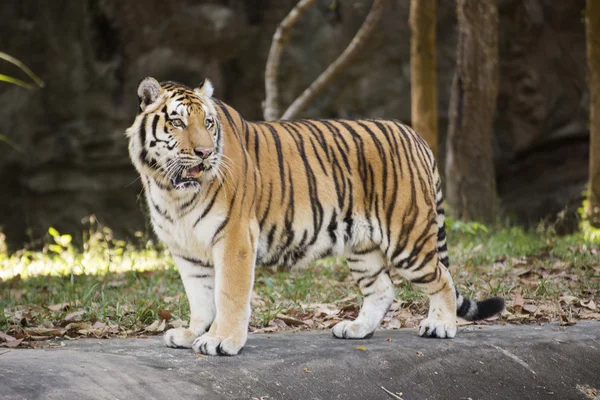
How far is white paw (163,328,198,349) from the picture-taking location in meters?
4.22

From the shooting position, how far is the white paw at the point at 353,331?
463cm

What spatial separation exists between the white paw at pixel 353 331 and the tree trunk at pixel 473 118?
17.1 feet

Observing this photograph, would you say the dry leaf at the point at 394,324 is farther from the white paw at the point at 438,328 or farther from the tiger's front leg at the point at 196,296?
the tiger's front leg at the point at 196,296

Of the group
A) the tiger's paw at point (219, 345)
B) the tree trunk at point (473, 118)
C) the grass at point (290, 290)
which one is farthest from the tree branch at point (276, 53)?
the tiger's paw at point (219, 345)

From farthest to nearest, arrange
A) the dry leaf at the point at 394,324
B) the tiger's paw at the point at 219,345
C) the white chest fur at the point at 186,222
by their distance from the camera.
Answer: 1. the dry leaf at the point at 394,324
2. the white chest fur at the point at 186,222
3. the tiger's paw at the point at 219,345

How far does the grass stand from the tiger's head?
1227 mm

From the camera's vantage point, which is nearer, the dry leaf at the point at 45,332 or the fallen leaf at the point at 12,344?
the fallen leaf at the point at 12,344

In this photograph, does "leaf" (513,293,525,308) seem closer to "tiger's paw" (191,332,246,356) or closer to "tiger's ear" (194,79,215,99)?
"tiger's paw" (191,332,246,356)

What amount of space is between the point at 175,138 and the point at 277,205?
75 cm

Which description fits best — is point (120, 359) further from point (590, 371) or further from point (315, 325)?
point (590, 371)

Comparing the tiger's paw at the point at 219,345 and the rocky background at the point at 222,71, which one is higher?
the rocky background at the point at 222,71

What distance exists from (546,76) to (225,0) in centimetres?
533

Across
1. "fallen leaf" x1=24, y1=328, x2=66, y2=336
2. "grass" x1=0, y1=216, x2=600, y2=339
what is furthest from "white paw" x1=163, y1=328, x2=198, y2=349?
"fallen leaf" x1=24, y1=328, x2=66, y2=336

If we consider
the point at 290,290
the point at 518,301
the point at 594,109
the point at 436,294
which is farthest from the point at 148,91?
the point at 594,109
